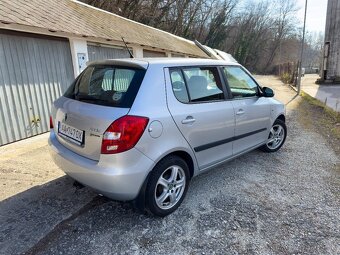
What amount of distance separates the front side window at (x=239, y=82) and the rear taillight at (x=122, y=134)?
5.56ft

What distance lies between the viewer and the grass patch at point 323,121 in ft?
20.3

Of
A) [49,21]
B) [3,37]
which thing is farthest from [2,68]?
[49,21]

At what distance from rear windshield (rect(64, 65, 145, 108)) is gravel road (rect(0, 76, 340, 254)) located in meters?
1.28

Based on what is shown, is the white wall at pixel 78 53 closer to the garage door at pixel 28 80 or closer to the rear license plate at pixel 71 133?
the garage door at pixel 28 80

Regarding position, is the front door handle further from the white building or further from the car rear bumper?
the white building

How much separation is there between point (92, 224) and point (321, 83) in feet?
77.1

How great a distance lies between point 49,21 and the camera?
19.9 ft

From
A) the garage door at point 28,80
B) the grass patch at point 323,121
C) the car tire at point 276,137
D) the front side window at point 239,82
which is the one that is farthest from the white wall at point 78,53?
the grass patch at point 323,121

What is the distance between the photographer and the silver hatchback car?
2.46 metres

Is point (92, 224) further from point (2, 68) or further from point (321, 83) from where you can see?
point (321, 83)

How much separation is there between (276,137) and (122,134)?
3457 mm

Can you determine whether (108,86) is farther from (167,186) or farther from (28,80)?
(28,80)

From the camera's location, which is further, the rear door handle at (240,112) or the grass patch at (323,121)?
the grass patch at (323,121)

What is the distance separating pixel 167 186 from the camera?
2.89 metres
